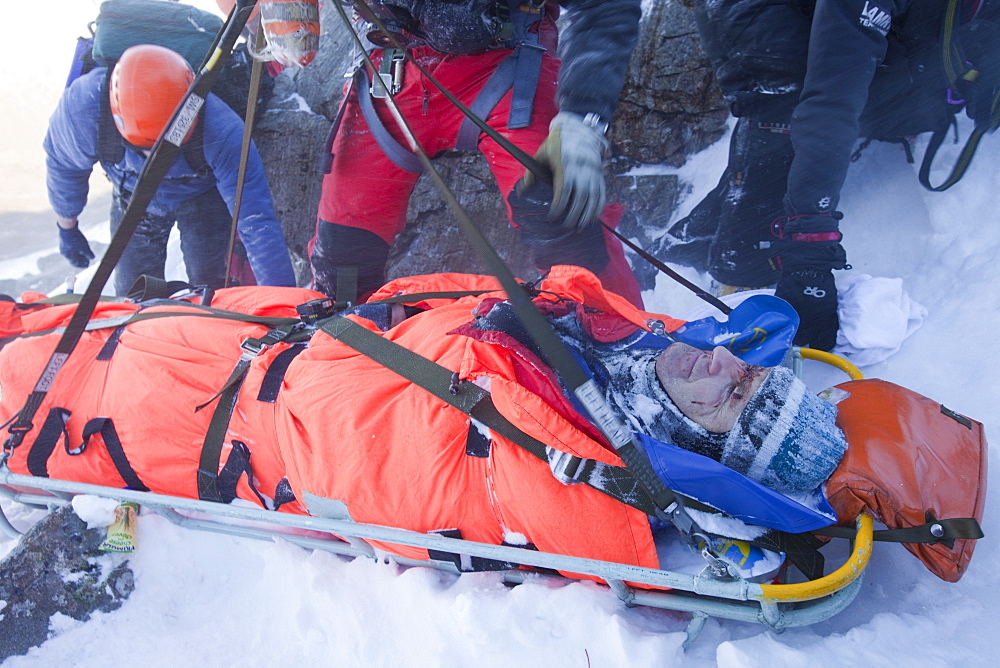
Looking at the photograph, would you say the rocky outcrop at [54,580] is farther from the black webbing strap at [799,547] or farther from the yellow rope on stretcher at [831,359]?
the yellow rope on stretcher at [831,359]

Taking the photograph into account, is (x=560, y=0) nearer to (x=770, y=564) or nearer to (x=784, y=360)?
(x=784, y=360)

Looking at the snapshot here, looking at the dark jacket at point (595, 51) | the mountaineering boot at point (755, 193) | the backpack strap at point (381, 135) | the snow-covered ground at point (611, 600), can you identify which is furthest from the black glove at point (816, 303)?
the backpack strap at point (381, 135)

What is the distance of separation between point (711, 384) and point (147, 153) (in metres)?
2.80

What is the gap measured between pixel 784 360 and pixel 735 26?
1.37m

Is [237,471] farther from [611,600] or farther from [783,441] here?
[783,441]

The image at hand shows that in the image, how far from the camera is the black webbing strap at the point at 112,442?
1.73 m

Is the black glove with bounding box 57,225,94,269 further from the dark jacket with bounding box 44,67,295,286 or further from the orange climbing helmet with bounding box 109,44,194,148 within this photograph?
the orange climbing helmet with bounding box 109,44,194,148

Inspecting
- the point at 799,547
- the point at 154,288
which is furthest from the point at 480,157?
the point at 799,547

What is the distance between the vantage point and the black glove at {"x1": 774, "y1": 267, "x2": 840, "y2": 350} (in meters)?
1.75

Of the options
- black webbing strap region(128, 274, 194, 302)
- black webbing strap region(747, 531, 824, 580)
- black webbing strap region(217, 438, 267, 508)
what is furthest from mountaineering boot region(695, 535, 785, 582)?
black webbing strap region(128, 274, 194, 302)

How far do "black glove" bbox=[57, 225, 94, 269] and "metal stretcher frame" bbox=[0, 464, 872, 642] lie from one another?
78.1 inches

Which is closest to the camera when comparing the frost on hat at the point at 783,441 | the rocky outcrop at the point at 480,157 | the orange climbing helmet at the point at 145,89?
the frost on hat at the point at 783,441

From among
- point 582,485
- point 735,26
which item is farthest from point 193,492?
point 735,26

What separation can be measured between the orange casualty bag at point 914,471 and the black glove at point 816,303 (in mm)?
552
